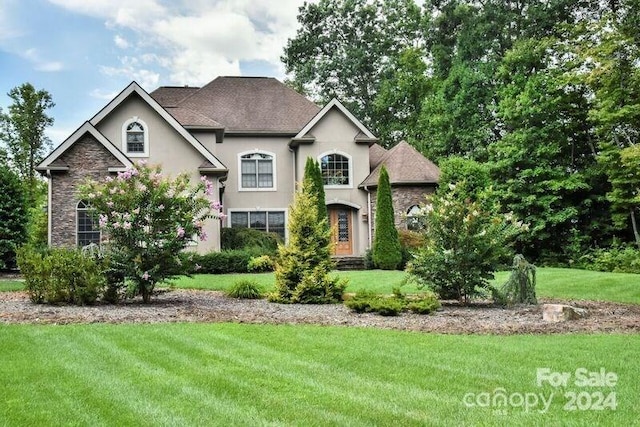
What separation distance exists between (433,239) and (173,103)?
60.3 ft

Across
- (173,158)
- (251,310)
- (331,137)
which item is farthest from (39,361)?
(331,137)

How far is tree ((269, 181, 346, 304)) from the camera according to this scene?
11727 millimetres

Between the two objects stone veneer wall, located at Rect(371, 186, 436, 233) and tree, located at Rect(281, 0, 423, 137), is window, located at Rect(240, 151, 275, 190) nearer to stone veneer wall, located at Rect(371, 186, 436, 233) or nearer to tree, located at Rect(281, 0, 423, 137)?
stone veneer wall, located at Rect(371, 186, 436, 233)

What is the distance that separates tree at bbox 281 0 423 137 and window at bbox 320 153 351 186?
1303 centimetres

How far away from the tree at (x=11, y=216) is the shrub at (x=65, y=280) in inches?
384

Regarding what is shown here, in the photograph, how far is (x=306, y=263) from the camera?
470 inches

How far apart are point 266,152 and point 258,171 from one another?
0.91 metres

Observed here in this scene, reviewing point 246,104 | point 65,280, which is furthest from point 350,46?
point 65,280

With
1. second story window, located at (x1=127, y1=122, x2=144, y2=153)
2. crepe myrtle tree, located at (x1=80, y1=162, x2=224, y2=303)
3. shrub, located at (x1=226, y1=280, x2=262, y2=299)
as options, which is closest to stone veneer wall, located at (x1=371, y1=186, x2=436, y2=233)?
second story window, located at (x1=127, y1=122, x2=144, y2=153)

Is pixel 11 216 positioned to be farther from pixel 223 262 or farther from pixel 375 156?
pixel 375 156

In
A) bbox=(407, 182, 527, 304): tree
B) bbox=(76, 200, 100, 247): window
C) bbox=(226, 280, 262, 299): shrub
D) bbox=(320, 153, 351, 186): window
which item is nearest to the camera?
bbox=(407, 182, 527, 304): tree

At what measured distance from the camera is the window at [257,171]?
80.1 feet

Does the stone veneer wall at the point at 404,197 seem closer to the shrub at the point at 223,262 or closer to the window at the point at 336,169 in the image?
the window at the point at 336,169

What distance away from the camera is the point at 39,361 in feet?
19.0
